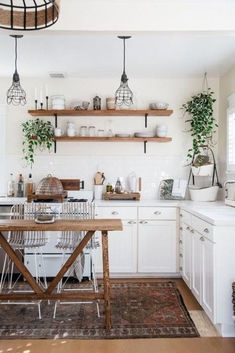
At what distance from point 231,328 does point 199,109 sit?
2763 millimetres

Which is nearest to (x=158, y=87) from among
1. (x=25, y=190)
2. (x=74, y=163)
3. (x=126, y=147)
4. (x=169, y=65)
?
(x=169, y=65)

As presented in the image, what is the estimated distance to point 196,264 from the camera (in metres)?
3.48

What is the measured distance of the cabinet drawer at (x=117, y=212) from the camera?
4391mm

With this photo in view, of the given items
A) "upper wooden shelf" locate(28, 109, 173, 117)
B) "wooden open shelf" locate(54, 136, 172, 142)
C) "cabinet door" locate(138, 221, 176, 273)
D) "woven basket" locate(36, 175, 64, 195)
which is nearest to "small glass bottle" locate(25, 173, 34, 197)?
"woven basket" locate(36, 175, 64, 195)

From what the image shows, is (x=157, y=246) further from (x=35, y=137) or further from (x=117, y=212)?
(x=35, y=137)

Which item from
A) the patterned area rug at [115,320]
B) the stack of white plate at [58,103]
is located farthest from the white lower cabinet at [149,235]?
the stack of white plate at [58,103]

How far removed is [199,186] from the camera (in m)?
4.95

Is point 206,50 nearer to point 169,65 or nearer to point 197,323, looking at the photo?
point 169,65

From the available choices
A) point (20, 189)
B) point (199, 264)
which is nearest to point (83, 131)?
point (20, 189)

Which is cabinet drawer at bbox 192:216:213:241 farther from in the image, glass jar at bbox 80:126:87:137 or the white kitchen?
glass jar at bbox 80:126:87:137

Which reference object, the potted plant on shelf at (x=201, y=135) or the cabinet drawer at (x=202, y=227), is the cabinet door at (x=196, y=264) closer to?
the cabinet drawer at (x=202, y=227)

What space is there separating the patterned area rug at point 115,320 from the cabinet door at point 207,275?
23cm

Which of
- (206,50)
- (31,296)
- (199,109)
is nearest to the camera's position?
(31,296)

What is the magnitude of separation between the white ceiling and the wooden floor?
8.34 feet
